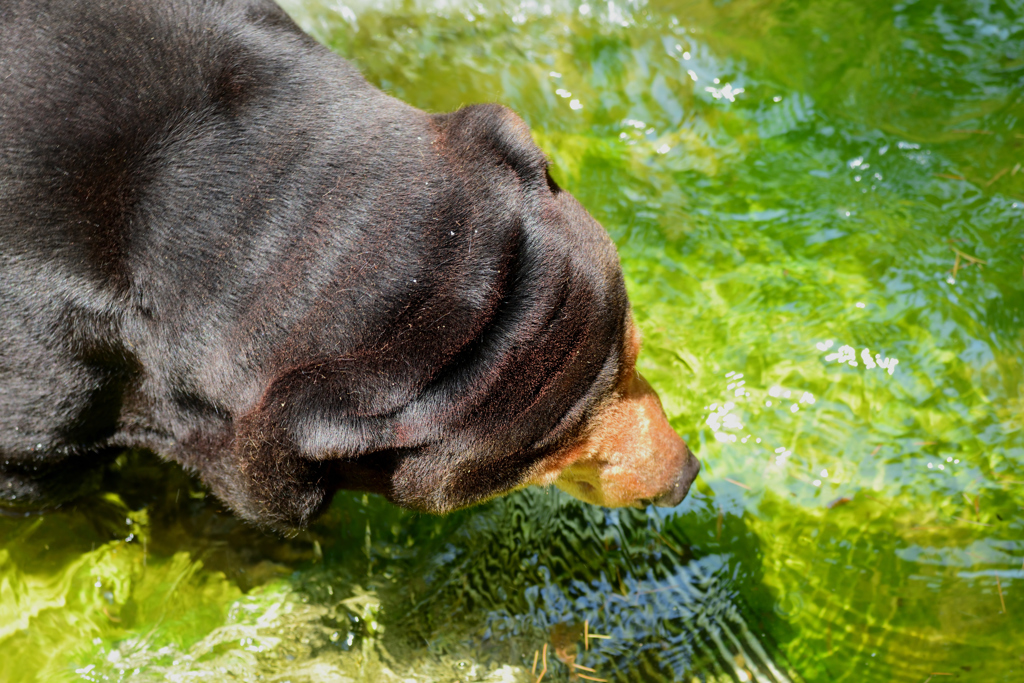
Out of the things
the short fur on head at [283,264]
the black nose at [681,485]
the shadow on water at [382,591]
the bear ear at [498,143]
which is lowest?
the shadow on water at [382,591]

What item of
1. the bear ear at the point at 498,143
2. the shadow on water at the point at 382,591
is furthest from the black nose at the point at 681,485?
the bear ear at the point at 498,143

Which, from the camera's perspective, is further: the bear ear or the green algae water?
the green algae water

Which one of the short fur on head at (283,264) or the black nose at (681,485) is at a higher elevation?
the short fur on head at (283,264)

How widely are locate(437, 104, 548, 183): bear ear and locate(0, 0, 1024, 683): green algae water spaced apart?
28cm

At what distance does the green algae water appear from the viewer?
3.79 m

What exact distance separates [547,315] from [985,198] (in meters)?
3.29

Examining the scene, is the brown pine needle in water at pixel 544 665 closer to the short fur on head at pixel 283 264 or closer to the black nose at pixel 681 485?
the black nose at pixel 681 485

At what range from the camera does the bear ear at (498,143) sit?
9.53 ft

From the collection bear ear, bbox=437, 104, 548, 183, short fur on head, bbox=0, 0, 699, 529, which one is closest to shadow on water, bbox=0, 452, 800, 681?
short fur on head, bbox=0, 0, 699, 529

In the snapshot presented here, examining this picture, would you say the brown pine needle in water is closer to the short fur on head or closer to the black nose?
the black nose

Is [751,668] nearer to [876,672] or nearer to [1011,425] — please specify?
[876,672]

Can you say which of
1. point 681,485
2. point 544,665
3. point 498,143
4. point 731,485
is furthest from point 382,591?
point 498,143

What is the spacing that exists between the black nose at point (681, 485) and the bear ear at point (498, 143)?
1337 millimetres

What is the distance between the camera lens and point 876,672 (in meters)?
3.77
